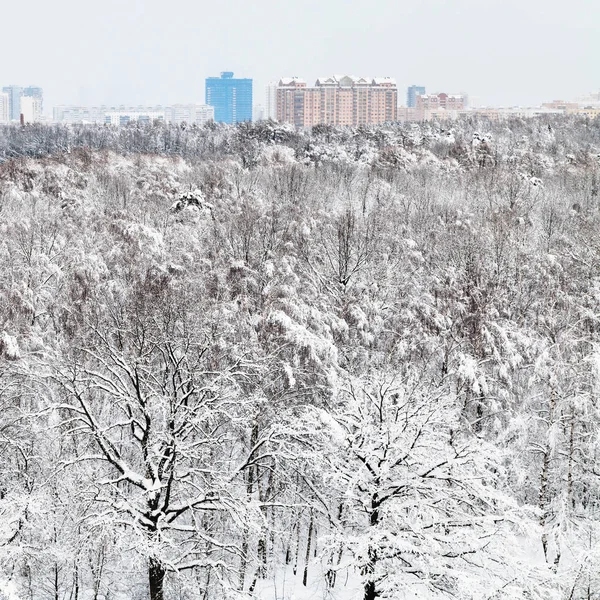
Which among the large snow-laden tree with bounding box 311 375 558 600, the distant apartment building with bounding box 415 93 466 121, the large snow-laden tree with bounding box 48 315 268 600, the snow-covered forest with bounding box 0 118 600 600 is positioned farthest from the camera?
the distant apartment building with bounding box 415 93 466 121

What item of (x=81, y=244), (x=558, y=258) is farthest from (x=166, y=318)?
(x=558, y=258)

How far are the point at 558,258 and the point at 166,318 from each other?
2090cm

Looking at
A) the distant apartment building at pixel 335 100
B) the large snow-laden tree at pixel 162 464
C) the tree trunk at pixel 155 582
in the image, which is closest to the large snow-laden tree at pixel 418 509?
the large snow-laden tree at pixel 162 464

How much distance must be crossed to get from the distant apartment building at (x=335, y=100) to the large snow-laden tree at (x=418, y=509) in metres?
149

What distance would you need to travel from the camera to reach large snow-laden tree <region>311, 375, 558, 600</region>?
10.9 meters

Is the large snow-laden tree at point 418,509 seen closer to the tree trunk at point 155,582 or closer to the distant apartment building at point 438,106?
the tree trunk at point 155,582

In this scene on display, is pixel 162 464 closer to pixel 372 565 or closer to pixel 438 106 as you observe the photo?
pixel 372 565

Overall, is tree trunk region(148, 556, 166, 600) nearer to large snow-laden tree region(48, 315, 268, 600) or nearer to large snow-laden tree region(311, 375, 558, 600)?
large snow-laden tree region(48, 315, 268, 600)

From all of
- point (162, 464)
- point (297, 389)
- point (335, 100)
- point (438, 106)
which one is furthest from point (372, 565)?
point (438, 106)

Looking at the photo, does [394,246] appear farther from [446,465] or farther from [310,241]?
[446,465]

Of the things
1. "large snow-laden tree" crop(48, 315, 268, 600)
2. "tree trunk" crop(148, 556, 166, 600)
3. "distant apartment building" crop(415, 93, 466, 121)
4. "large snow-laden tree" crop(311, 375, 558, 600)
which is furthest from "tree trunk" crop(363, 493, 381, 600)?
"distant apartment building" crop(415, 93, 466, 121)

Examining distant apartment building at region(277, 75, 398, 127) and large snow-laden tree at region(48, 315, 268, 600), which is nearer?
large snow-laden tree at region(48, 315, 268, 600)

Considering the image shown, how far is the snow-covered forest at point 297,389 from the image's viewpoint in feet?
39.7

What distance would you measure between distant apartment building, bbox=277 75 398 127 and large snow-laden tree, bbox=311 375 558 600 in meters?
149
